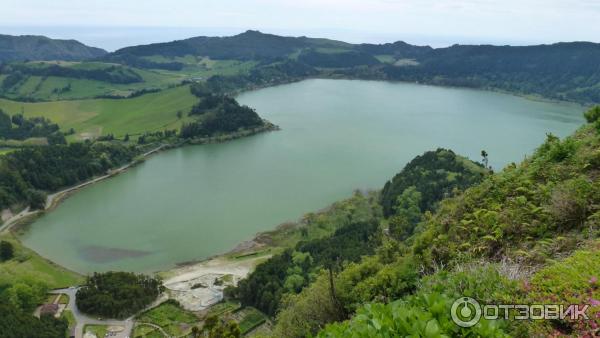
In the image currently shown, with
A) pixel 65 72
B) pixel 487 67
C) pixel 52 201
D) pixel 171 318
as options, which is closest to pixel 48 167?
pixel 52 201

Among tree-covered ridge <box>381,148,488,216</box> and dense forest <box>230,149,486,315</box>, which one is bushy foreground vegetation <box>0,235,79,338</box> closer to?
dense forest <box>230,149,486,315</box>

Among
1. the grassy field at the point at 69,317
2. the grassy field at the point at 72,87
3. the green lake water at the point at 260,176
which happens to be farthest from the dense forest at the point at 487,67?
the grassy field at the point at 69,317

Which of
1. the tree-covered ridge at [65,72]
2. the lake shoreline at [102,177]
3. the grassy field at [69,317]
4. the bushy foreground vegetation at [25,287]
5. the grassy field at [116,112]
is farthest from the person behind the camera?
Result: the tree-covered ridge at [65,72]

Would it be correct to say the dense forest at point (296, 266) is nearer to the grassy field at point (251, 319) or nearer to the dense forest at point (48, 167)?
the grassy field at point (251, 319)

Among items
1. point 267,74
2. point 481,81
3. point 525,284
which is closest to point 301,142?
point 525,284

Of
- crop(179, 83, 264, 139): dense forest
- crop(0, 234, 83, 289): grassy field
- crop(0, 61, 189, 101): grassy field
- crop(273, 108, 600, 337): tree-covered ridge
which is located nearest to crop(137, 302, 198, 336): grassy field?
crop(0, 234, 83, 289): grassy field

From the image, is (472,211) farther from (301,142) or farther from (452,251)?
(301,142)

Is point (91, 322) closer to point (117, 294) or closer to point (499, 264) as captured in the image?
point (117, 294)
